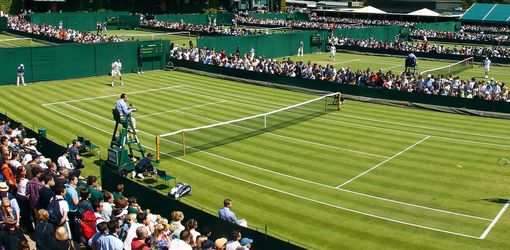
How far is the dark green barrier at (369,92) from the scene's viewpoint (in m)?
34.6

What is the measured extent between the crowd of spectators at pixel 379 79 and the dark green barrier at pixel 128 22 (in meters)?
40.9

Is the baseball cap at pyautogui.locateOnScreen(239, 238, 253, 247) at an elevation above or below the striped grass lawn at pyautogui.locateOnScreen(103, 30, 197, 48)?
below

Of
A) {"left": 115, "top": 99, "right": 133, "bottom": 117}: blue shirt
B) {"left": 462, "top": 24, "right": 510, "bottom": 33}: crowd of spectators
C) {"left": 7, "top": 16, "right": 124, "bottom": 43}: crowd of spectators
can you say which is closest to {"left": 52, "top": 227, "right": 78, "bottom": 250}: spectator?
{"left": 115, "top": 99, "right": 133, "bottom": 117}: blue shirt

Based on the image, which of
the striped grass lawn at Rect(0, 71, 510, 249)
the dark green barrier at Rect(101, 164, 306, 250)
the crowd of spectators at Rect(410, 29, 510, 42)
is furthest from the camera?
the crowd of spectators at Rect(410, 29, 510, 42)

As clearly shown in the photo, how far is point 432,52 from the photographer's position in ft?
206

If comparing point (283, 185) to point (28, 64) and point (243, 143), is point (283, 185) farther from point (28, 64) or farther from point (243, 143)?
point (28, 64)

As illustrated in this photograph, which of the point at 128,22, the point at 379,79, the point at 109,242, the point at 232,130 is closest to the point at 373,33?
the point at 379,79

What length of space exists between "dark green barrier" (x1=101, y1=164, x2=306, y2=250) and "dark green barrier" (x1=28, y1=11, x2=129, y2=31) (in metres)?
70.2

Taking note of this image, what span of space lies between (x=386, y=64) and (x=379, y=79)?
68.7 feet

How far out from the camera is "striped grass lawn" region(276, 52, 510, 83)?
5264 cm

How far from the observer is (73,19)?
8538 cm

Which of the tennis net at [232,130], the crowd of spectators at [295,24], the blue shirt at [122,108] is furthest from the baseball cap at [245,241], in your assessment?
the crowd of spectators at [295,24]

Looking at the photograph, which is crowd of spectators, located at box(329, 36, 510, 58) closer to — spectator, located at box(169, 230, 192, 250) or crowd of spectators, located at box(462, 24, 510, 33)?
crowd of spectators, located at box(462, 24, 510, 33)

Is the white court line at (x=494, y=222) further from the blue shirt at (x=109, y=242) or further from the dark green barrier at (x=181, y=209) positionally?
the blue shirt at (x=109, y=242)
